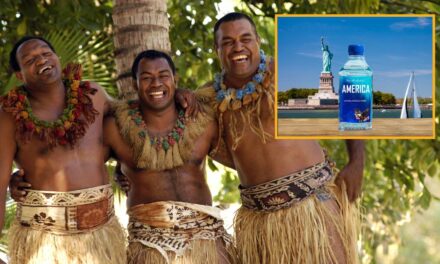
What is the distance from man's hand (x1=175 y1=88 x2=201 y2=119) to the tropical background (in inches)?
19.8

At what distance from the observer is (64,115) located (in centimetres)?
393

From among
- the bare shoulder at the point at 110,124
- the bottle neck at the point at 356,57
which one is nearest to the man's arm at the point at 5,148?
the bare shoulder at the point at 110,124

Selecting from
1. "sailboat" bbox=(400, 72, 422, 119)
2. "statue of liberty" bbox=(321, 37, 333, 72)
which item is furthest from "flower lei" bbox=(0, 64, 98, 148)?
"sailboat" bbox=(400, 72, 422, 119)

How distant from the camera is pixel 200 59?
589 cm

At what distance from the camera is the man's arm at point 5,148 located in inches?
152

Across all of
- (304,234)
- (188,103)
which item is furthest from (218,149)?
(304,234)

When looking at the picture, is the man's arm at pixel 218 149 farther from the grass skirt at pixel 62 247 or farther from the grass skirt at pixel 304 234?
the grass skirt at pixel 62 247

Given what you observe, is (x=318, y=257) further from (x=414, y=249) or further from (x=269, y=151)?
(x=414, y=249)

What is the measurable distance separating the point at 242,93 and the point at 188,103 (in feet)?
0.78

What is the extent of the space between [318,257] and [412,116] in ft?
2.42

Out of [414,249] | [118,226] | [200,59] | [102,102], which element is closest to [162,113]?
[102,102]

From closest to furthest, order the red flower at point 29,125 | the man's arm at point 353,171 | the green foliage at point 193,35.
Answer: the red flower at point 29,125, the man's arm at point 353,171, the green foliage at point 193,35

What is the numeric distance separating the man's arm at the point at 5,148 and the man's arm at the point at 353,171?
55.9 inches

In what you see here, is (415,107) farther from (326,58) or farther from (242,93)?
(242,93)
